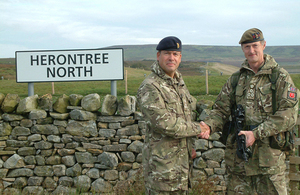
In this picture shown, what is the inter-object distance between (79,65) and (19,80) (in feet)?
4.42

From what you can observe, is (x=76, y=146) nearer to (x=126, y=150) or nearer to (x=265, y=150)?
(x=126, y=150)

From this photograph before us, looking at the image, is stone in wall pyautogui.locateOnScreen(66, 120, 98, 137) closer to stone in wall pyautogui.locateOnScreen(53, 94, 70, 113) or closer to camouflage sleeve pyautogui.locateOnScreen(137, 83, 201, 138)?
stone in wall pyautogui.locateOnScreen(53, 94, 70, 113)

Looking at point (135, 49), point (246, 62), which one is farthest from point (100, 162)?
point (135, 49)

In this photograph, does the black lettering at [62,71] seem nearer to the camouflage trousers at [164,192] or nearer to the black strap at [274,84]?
the camouflage trousers at [164,192]

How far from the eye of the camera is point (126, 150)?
532cm

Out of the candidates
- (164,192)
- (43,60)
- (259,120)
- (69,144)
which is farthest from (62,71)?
(259,120)

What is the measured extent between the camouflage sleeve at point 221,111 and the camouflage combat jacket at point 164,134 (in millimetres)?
428

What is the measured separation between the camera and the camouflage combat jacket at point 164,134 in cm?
281

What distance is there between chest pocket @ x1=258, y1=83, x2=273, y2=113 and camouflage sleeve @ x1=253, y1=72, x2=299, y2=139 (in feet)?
0.29

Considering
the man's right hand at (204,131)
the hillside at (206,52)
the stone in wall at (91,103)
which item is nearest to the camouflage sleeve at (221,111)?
the man's right hand at (204,131)

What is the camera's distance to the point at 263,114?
3078 millimetres

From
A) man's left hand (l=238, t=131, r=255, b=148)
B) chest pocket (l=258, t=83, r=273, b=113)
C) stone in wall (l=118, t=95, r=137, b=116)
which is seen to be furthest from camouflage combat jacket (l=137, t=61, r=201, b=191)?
stone in wall (l=118, t=95, r=137, b=116)

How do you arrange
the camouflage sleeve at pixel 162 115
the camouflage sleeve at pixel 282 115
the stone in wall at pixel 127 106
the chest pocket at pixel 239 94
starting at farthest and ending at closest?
the stone in wall at pixel 127 106 → the chest pocket at pixel 239 94 → the camouflage sleeve at pixel 282 115 → the camouflage sleeve at pixel 162 115

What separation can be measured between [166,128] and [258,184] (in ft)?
4.00
